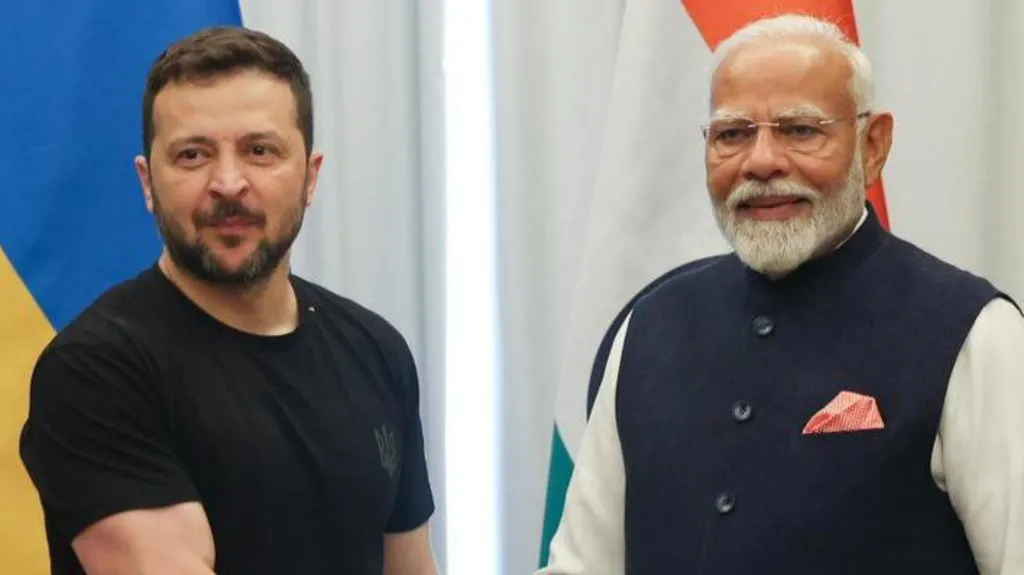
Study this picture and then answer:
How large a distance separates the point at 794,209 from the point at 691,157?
62 centimetres

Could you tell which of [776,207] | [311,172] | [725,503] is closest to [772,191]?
[776,207]

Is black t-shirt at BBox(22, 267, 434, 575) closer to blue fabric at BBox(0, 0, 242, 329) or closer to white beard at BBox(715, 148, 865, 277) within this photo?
white beard at BBox(715, 148, 865, 277)

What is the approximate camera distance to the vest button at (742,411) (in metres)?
1.62

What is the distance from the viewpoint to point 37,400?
157 centimetres

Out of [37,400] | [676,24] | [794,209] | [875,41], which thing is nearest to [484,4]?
[676,24]

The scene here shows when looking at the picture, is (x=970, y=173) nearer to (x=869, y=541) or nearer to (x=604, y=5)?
(x=604, y=5)

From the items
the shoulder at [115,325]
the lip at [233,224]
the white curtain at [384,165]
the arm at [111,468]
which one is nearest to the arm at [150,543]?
the arm at [111,468]

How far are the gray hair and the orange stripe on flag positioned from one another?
1.73ft

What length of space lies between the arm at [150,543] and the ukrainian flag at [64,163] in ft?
2.55

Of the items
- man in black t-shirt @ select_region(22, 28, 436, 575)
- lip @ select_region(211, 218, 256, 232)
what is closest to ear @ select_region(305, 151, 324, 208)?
man in black t-shirt @ select_region(22, 28, 436, 575)

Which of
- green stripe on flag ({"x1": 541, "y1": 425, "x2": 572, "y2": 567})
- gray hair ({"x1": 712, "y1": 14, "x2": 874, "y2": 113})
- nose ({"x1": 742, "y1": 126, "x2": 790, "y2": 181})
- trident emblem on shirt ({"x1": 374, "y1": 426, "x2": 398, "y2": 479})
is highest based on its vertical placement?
gray hair ({"x1": 712, "y1": 14, "x2": 874, "y2": 113})

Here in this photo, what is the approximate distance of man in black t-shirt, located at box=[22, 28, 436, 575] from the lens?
153 centimetres

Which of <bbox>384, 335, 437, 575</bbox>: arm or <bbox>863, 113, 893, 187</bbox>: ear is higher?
<bbox>863, 113, 893, 187</bbox>: ear

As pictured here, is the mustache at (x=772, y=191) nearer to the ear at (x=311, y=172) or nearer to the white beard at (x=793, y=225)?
the white beard at (x=793, y=225)
